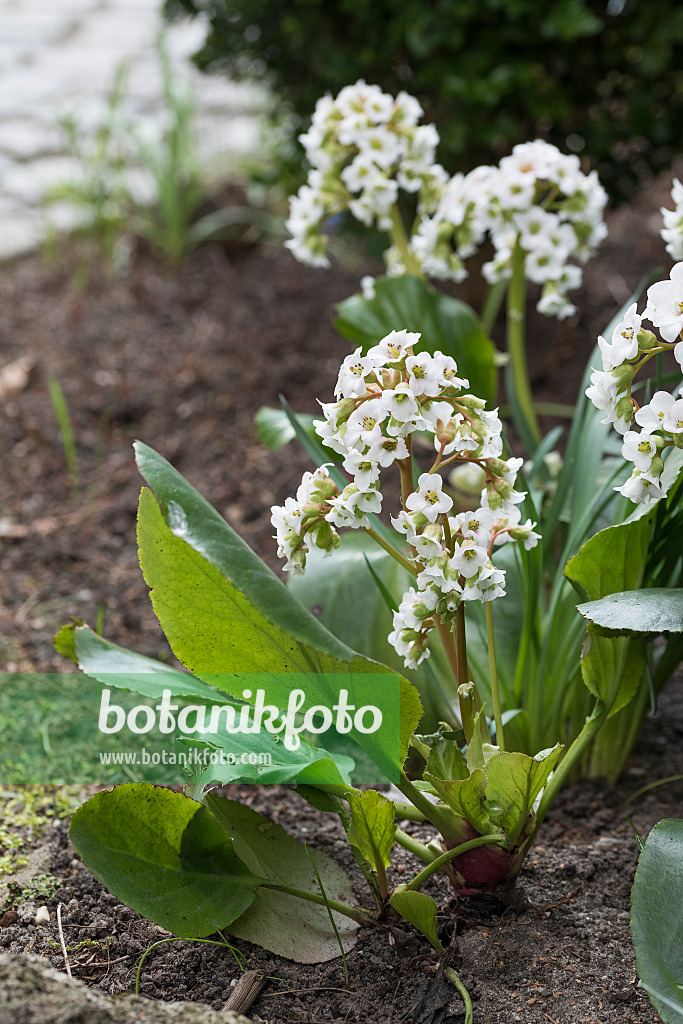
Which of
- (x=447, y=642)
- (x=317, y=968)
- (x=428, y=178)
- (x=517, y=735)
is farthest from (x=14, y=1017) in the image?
(x=428, y=178)

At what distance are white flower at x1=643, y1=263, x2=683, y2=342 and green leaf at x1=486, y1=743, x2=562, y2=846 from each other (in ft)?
1.57

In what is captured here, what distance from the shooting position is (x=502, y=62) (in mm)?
2459

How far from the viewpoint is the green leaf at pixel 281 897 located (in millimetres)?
1155

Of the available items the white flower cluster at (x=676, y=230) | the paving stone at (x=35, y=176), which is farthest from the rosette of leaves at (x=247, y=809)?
the paving stone at (x=35, y=176)

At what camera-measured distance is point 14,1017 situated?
2.79 feet

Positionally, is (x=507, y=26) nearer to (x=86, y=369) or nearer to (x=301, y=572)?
(x=86, y=369)

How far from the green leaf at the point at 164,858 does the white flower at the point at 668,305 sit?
0.74 metres

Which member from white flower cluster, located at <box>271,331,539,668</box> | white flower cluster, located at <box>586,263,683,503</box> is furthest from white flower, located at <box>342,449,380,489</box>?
white flower cluster, located at <box>586,263,683,503</box>

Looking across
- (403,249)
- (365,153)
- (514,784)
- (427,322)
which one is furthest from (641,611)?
(403,249)

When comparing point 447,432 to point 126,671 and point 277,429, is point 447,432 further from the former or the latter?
point 277,429

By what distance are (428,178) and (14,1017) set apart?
153 centimetres

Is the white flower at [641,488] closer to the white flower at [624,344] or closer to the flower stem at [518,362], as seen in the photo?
the white flower at [624,344]

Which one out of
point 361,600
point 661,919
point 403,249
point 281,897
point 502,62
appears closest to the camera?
point 661,919

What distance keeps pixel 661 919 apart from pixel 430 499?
485 mm
